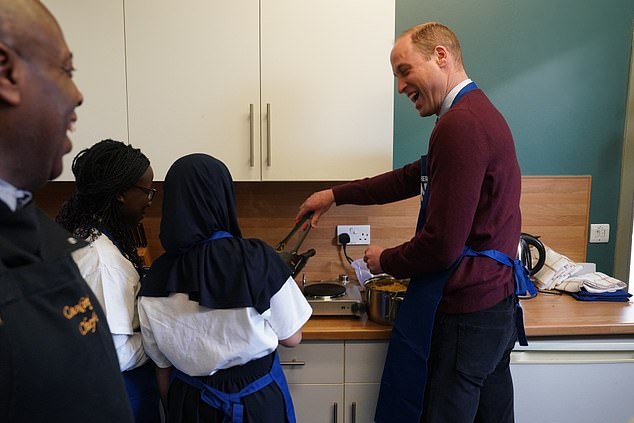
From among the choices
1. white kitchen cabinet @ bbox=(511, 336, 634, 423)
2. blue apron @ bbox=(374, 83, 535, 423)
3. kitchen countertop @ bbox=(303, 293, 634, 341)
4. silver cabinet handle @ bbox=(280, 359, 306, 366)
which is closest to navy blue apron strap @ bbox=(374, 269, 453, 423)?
blue apron @ bbox=(374, 83, 535, 423)

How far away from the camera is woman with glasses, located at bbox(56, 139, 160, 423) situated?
110 cm

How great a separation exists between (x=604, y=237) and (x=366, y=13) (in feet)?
4.74

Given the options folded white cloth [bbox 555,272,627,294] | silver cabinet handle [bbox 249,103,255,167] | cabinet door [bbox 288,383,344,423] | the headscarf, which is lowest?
cabinet door [bbox 288,383,344,423]

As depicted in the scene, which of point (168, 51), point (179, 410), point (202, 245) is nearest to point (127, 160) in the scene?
point (202, 245)

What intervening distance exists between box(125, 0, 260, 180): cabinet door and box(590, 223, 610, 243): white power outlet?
1.52 m

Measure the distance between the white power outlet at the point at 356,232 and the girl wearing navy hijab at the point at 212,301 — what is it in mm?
811

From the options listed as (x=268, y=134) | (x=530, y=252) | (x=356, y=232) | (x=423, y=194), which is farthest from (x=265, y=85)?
(x=530, y=252)

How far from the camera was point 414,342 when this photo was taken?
4.38 feet

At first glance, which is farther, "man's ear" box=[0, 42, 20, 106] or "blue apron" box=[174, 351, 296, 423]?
"blue apron" box=[174, 351, 296, 423]

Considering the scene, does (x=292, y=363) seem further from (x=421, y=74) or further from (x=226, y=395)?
(x=421, y=74)

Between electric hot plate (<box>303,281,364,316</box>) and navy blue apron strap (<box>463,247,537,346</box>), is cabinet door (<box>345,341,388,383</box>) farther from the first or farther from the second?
navy blue apron strap (<box>463,247,537,346</box>)

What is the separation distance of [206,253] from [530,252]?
1.35m

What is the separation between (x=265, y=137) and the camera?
1.59 m

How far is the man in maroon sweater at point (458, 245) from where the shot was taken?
1174mm
